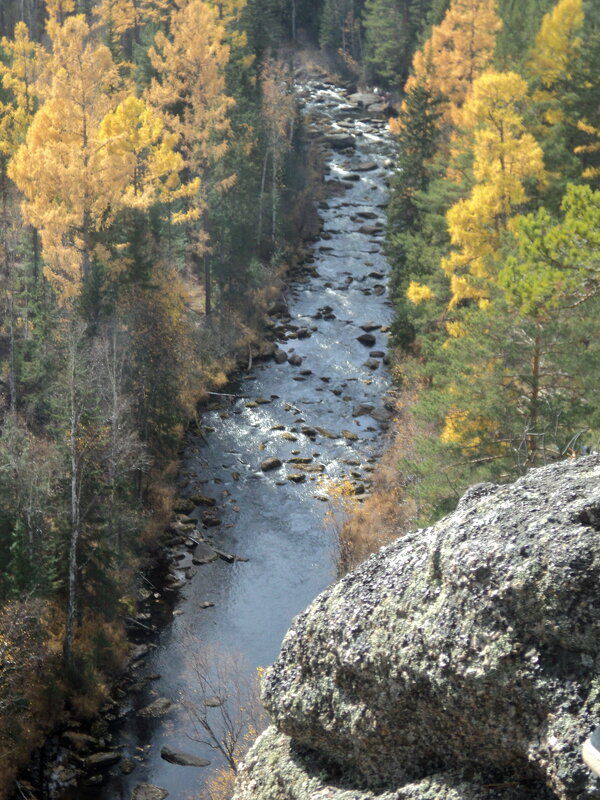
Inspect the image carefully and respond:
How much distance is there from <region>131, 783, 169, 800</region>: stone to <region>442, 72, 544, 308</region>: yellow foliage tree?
14918 millimetres

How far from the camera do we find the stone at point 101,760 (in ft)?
64.8

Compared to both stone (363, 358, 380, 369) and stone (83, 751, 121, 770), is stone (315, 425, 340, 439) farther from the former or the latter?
stone (83, 751, 121, 770)

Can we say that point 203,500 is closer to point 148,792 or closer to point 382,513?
point 382,513

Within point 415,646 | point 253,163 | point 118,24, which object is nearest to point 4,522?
point 415,646

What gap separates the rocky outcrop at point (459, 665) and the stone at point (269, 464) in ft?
72.9

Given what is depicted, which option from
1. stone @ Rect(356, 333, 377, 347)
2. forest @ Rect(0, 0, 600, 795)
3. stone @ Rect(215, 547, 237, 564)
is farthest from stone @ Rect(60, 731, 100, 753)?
stone @ Rect(356, 333, 377, 347)

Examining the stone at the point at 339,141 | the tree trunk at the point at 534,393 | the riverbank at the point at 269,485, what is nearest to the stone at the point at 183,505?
the riverbank at the point at 269,485

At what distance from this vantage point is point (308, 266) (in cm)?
4909

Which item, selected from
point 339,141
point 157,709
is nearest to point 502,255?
point 157,709

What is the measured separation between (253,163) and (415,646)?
4088 centimetres

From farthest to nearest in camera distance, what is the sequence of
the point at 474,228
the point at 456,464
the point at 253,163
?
the point at 253,163
the point at 474,228
the point at 456,464

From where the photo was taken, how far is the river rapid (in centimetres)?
2144

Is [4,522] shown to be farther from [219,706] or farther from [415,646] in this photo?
[415,646]

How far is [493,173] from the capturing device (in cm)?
2447
